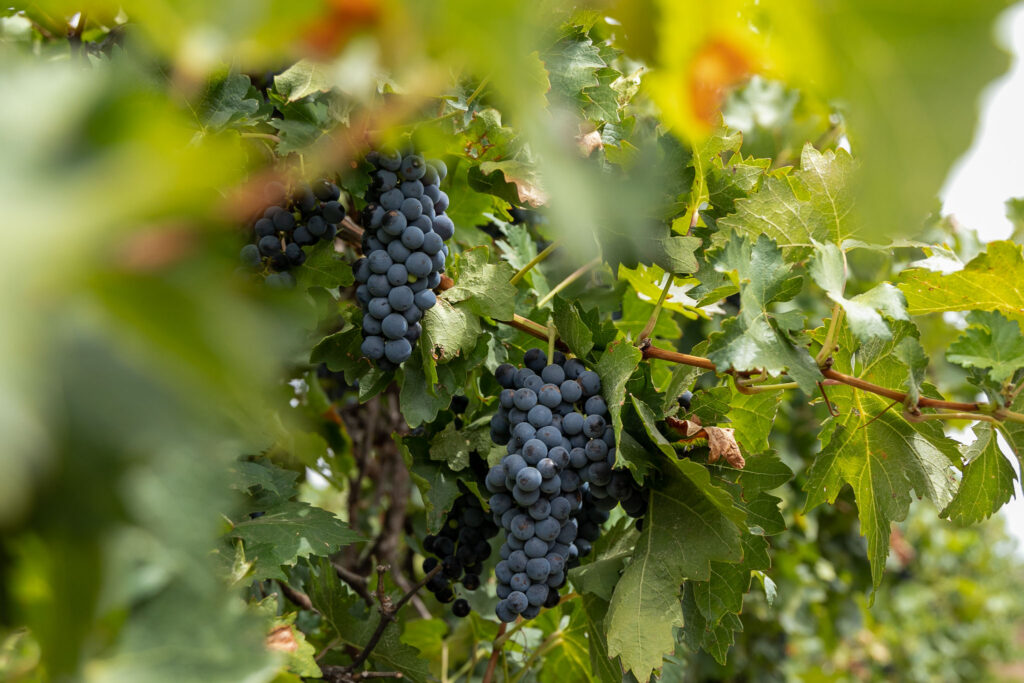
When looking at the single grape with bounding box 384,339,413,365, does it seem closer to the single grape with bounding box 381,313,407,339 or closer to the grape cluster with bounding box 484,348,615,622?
the single grape with bounding box 381,313,407,339

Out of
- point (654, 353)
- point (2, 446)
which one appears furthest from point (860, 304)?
point (2, 446)

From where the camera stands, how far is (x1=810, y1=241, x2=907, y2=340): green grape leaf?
0.96 metres

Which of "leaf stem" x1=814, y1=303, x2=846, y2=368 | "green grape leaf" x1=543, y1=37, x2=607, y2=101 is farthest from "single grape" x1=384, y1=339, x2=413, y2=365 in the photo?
"leaf stem" x1=814, y1=303, x2=846, y2=368

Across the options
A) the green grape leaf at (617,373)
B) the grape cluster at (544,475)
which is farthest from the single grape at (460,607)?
the green grape leaf at (617,373)

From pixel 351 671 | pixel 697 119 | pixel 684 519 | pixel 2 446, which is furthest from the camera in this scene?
pixel 351 671

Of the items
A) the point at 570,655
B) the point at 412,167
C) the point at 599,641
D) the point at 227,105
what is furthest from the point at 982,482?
the point at 227,105

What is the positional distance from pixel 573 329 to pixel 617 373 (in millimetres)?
121

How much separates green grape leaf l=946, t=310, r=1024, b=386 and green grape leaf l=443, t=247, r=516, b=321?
0.67m

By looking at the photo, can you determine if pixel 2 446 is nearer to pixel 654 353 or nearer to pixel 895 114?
pixel 895 114

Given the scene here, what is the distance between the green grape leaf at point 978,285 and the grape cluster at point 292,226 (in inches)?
33.6

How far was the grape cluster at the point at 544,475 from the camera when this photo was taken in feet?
3.58

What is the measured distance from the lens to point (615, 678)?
1204mm

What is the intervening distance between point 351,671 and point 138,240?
3.84ft

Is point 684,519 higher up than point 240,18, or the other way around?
point 240,18
